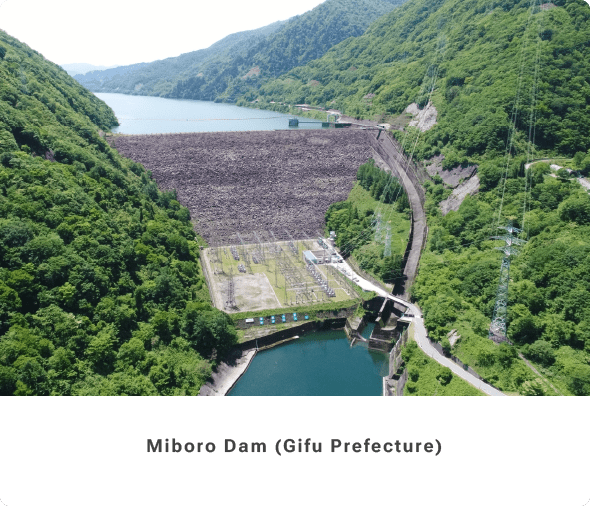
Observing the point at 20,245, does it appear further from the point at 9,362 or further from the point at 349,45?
the point at 349,45

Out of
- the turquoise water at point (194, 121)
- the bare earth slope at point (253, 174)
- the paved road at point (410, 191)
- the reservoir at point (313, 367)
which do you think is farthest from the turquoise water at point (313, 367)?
the turquoise water at point (194, 121)

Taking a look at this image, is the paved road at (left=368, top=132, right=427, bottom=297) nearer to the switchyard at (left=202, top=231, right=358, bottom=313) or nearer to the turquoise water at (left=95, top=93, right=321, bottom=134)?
the switchyard at (left=202, top=231, right=358, bottom=313)

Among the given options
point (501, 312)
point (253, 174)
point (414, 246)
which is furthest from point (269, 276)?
point (253, 174)

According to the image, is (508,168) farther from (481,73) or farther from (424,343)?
(424,343)

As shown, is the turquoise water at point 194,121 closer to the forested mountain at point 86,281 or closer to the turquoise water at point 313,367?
the forested mountain at point 86,281

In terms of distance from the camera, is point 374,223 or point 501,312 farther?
point 374,223
